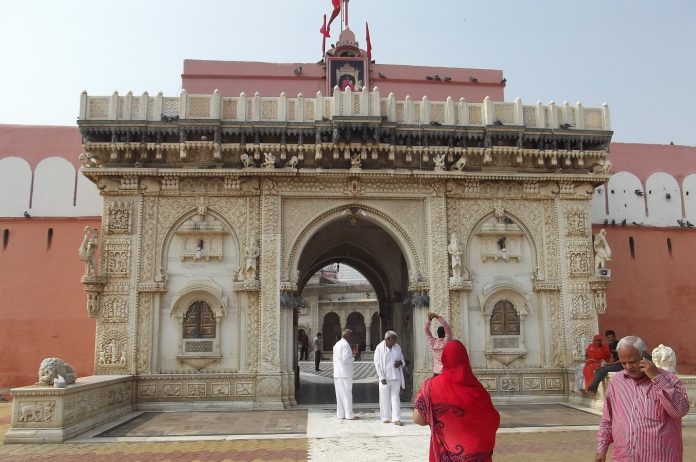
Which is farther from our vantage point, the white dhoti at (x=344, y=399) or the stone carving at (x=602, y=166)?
the stone carving at (x=602, y=166)

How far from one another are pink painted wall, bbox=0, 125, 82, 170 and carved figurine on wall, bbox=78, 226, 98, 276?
3765 mm

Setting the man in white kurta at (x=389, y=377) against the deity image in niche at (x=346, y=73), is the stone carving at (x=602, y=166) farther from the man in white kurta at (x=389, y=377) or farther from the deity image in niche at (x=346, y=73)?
the man in white kurta at (x=389, y=377)

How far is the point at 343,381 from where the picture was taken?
9836 mm

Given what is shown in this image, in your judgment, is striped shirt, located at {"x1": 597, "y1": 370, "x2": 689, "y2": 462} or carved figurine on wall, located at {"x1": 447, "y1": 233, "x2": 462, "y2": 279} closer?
striped shirt, located at {"x1": 597, "y1": 370, "x2": 689, "y2": 462}

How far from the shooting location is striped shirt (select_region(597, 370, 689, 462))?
348 centimetres

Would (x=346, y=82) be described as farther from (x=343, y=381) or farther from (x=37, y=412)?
(x=37, y=412)

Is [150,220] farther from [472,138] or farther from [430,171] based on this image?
[472,138]

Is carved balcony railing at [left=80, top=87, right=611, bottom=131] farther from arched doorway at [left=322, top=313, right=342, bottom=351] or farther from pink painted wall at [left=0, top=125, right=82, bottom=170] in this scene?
arched doorway at [left=322, top=313, right=342, bottom=351]

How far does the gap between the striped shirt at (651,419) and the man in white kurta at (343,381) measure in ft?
20.6

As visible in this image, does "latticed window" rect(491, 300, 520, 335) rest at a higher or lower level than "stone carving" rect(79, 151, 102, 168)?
lower

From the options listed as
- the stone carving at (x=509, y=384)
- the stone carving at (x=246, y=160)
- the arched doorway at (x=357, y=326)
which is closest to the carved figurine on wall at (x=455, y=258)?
the stone carving at (x=509, y=384)

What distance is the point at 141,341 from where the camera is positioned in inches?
447

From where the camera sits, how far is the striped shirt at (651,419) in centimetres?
348

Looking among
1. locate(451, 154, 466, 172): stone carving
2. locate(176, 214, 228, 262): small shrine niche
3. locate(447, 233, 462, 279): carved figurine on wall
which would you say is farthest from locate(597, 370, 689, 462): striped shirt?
locate(176, 214, 228, 262): small shrine niche
